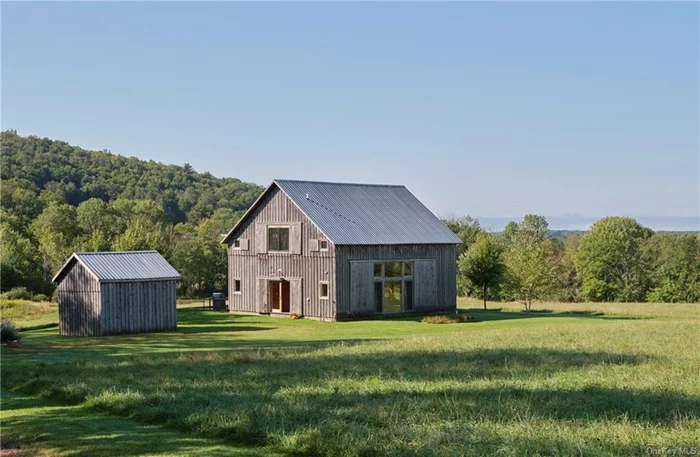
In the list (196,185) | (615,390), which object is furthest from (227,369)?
(196,185)

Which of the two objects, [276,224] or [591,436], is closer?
[591,436]

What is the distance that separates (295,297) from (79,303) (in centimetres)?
1470

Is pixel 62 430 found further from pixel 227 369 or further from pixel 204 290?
pixel 204 290

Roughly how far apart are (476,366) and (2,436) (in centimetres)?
958

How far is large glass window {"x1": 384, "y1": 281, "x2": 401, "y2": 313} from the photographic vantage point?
48.8 meters

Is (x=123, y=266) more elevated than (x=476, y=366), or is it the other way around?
(x=123, y=266)

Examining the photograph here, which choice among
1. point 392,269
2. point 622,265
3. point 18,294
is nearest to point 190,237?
point 18,294

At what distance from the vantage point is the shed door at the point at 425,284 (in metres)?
50.0

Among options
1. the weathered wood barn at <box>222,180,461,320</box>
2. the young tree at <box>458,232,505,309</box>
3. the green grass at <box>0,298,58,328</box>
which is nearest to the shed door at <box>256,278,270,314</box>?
the weathered wood barn at <box>222,180,461,320</box>

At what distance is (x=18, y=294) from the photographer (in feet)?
204

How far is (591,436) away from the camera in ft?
36.2

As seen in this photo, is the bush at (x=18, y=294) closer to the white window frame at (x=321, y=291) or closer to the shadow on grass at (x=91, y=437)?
the white window frame at (x=321, y=291)

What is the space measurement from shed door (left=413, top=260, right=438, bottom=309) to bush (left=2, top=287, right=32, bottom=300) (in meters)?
29.6


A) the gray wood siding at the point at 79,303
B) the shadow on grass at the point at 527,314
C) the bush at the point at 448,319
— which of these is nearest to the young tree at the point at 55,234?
the shadow on grass at the point at 527,314
